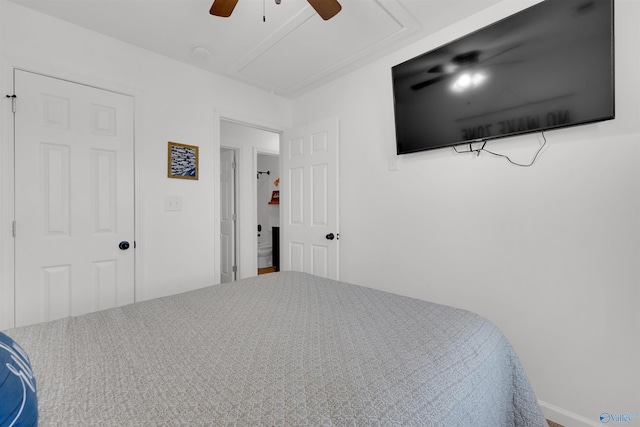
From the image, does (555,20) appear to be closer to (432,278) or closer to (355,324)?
(432,278)

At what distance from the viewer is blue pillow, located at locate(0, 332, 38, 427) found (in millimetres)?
469

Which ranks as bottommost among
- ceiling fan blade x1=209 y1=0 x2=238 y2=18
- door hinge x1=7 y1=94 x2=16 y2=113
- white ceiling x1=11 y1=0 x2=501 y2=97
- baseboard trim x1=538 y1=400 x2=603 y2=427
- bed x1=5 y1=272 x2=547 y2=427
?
baseboard trim x1=538 y1=400 x2=603 y2=427

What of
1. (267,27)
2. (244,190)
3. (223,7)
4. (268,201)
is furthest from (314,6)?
→ (268,201)

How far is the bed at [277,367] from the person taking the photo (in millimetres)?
639

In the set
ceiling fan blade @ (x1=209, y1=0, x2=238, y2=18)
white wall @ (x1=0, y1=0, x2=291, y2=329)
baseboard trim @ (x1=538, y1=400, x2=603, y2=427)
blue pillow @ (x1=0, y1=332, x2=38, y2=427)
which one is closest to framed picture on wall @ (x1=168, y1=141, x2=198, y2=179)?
white wall @ (x1=0, y1=0, x2=291, y2=329)

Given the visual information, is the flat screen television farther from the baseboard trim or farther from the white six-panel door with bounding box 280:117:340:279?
the baseboard trim

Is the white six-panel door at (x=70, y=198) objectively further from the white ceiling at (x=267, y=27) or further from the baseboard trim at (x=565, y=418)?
the baseboard trim at (x=565, y=418)

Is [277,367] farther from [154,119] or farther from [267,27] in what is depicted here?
[154,119]

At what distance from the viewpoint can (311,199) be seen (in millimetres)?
2990

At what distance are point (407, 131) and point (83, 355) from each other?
7.23ft

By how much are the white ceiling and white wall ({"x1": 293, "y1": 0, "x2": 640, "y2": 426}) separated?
20 cm

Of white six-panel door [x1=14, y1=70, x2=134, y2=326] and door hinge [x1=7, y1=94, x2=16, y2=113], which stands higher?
door hinge [x1=7, y1=94, x2=16, y2=113]

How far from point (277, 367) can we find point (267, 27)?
215 centimetres

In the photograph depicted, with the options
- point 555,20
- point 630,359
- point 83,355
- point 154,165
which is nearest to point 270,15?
point 154,165
